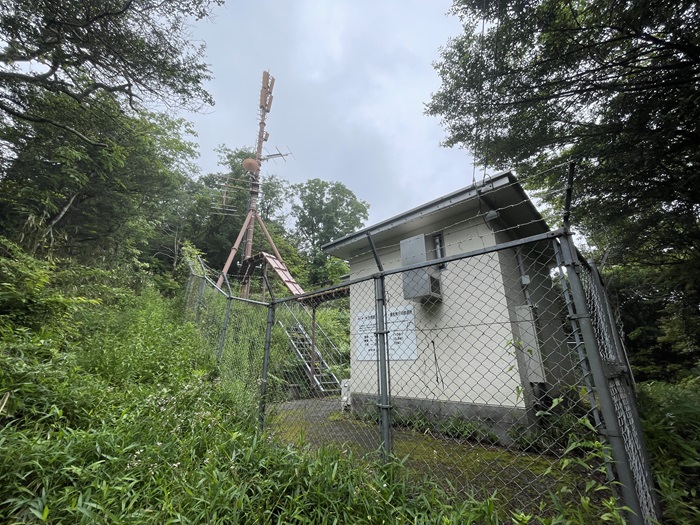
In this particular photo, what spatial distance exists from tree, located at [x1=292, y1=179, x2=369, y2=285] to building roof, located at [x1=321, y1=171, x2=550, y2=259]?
1407 centimetres

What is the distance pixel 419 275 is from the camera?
447cm

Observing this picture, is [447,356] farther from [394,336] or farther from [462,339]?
[394,336]

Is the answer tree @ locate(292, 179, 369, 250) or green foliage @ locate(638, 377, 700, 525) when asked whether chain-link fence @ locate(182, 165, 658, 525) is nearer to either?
green foliage @ locate(638, 377, 700, 525)

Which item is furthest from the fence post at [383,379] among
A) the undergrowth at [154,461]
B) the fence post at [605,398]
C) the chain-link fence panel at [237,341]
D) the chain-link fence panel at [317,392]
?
the chain-link fence panel at [237,341]

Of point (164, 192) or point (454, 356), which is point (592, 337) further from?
point (164, 192)

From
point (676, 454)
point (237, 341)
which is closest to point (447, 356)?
point (676, 454)

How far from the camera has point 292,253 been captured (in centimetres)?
1498

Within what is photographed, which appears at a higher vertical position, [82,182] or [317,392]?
[82,182]

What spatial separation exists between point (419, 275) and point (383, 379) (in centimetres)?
285

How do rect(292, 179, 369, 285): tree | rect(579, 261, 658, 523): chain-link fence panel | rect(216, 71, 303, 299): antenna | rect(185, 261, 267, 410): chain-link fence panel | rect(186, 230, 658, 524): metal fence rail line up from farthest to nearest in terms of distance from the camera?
1. rect(292, 179, 369, 285): tree
2. rect(216, 71, 303, 299): antenna
3. rect(185, 261, 267, 410): chain-link fence panel
4. rect(186, 230, 658, 524): metal fence rail
5. rect(579, 261, 658, 523): chain-link fence panel

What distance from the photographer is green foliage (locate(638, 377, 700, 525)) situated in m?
1.84

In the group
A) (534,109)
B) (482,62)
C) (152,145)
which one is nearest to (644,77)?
(534,109)

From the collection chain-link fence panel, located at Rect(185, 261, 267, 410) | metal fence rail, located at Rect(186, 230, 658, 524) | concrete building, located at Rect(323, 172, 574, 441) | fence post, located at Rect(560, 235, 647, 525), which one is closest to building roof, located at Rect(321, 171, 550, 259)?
concrete building, located at Rect(323, 172, 574, 441)

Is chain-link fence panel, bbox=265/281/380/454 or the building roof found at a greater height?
the building roof
